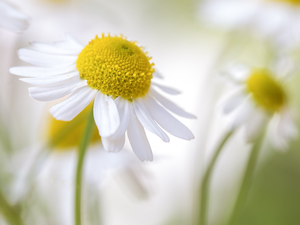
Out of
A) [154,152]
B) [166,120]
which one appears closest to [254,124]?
[166,120]

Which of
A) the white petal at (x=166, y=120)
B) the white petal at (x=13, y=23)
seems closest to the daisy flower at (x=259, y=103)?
the white petal at (x=166, y=120)

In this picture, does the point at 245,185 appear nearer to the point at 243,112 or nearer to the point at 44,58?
the point at 243,112

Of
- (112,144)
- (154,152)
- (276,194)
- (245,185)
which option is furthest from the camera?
(276,194)

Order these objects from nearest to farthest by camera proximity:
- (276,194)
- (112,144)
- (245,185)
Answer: (112,144) → (245,185) → (276,194)

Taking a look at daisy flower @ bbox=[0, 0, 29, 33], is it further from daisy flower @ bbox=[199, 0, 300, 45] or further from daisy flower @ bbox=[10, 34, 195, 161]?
daisy flower @ bbox=[199, 0, 300, 45]

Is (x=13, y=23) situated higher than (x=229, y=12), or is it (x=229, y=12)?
(x=229, y=12)

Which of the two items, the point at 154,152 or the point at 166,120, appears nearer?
the point at 166,120

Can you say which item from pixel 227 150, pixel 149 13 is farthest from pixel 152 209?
pixel 149 13
